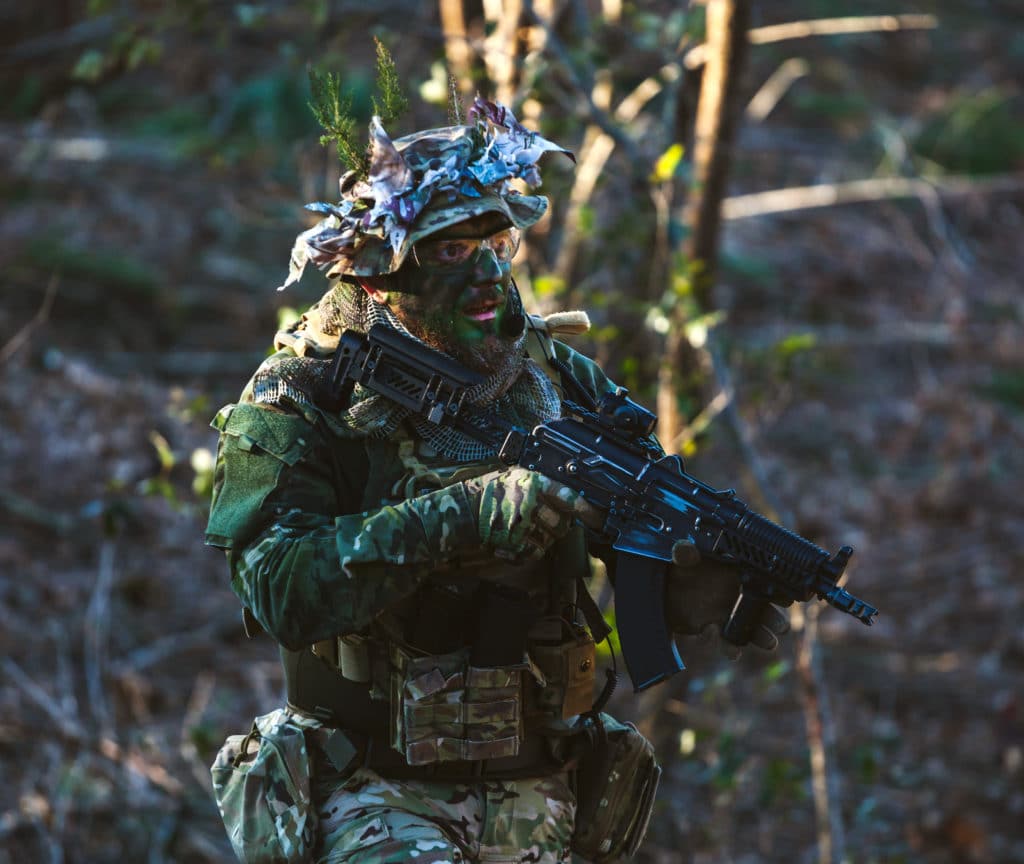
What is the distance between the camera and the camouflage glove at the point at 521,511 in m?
2.91

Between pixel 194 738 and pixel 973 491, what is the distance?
5612 millimetres

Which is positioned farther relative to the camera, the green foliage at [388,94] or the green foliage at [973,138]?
the green foliage at [973,138]

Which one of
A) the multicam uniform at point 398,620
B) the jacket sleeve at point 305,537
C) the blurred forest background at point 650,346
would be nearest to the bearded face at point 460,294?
the multicam uniform at point 398,620

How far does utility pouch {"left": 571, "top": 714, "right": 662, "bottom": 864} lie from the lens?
11.5 feet

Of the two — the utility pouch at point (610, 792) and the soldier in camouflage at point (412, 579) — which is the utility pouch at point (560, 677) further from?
the utility pouch at point (610, 792)

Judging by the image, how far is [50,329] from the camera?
927 cm

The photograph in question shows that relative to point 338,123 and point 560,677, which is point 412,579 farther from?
point 338,123

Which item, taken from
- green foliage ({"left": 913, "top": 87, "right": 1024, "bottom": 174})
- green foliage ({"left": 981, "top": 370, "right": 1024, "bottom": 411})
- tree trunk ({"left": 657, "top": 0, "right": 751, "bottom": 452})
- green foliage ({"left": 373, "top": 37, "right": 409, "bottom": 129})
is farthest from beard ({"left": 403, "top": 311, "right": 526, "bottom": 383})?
green foliage ({"left": 913, "top": 87, "right": 1024, "bottom": 174})

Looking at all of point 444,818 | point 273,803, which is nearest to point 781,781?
point 444,818

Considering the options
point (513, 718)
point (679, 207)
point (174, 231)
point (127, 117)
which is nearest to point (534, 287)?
point (679, 207)

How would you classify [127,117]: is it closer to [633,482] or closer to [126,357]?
[126,357]

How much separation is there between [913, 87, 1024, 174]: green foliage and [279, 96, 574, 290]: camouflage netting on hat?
908cm

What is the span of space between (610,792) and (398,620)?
2.19ft

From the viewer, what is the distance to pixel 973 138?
12.2 m
